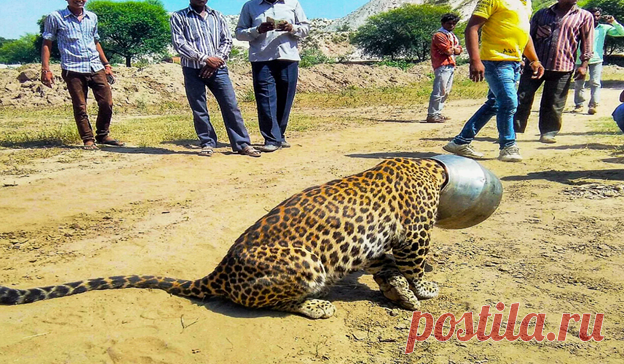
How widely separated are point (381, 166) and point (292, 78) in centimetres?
504

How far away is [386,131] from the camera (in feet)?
36.2

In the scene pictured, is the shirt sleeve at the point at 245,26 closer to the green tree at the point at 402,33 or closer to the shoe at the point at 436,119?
the shoe at the point at 436,119

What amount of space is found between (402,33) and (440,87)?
134 ft

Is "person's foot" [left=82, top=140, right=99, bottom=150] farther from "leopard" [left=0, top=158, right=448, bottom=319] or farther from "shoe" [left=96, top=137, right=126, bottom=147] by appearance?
"leopard" [left=0, top=158, right=448, bottom=319]

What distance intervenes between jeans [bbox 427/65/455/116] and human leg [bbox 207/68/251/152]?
212 inches

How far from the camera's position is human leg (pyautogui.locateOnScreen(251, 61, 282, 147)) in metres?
8.34

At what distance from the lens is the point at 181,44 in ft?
26.2

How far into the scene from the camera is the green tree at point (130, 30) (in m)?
55.6

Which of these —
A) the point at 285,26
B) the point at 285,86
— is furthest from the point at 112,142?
the point at 285,26

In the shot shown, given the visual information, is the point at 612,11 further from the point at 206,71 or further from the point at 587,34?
the point at 206,71

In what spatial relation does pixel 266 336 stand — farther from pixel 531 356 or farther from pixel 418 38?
pixel 418 38

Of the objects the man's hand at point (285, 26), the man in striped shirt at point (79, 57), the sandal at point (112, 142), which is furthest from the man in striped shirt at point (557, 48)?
the man in striped shirt at point (79, 57)

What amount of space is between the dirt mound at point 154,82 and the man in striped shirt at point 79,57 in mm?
10250

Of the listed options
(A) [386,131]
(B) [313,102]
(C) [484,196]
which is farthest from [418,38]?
(C) [484,196]
